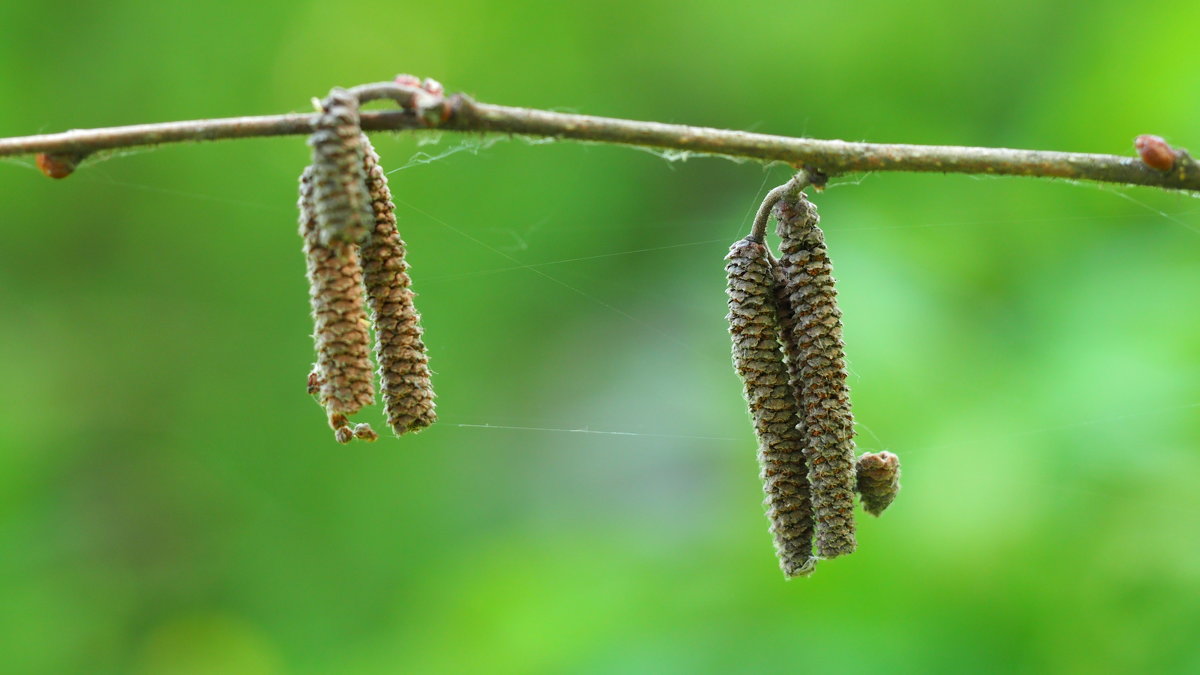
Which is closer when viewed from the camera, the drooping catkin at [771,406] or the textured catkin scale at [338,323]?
the textured catkin scale at [338,323]

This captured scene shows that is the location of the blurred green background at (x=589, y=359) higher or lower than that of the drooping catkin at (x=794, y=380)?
higher

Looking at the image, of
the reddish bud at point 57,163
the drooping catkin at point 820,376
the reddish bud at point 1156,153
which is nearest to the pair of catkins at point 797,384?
the drooping catkin at point 820,376

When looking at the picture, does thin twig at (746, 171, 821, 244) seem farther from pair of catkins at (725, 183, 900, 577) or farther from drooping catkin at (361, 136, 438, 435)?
drooping catkin at (361, 136, 438, 435)

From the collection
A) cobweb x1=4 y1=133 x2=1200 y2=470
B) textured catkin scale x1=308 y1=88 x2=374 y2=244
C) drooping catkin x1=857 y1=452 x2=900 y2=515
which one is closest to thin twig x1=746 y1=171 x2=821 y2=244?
drooping catkin x1=857 y1=452 x2=900 y2=515

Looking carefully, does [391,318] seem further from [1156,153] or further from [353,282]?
[1156,153]

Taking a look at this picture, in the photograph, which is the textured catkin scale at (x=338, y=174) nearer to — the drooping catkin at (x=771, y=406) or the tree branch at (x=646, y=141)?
the tree branch at (x=646, y=141)

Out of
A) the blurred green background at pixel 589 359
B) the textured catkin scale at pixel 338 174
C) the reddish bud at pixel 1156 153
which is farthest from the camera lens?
the blurred green background at pixel 589 359
